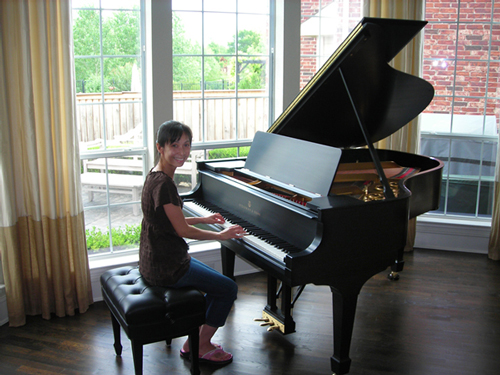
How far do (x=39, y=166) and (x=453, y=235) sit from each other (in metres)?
3.99

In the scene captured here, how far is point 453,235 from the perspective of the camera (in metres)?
5.12

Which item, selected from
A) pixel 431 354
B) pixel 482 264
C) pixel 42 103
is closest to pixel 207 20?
pixel 42 103

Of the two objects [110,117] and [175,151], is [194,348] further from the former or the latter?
[110,117]

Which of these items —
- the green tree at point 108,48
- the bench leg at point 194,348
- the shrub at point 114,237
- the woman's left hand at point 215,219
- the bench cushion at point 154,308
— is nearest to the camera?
the bench cushion at point 154,308

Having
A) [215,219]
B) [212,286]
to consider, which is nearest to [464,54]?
[215,219]

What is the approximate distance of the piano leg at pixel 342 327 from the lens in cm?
267

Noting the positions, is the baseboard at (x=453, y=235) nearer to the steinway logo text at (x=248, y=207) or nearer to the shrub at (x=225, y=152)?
the shrub at (x=225, y=152)

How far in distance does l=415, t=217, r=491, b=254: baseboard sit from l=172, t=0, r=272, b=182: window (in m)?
2.02

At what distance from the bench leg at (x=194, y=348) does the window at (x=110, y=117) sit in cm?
169

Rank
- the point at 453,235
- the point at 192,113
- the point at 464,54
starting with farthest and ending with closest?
the point at 453,235, the point at 464,54, the point at 192,113

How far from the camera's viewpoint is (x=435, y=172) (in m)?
3.53

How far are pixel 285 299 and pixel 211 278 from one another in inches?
24.4

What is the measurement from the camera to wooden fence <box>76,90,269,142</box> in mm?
3918

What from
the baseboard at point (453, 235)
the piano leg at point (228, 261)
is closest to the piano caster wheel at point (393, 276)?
the baseboard at point (453, 235)
